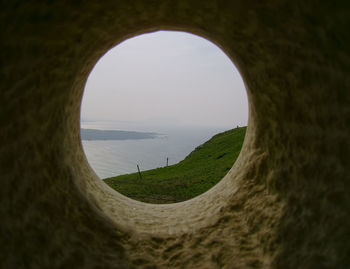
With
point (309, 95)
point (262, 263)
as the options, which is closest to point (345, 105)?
point (309, 95)

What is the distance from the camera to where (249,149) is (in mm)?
4945

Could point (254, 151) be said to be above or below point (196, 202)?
above

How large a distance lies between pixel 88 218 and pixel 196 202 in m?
2.87

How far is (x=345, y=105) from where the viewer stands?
116 inches

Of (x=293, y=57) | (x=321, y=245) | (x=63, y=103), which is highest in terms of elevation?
(x=293, y=57)

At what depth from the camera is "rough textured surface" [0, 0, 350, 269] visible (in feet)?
9.82

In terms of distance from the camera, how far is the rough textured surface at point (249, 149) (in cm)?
299

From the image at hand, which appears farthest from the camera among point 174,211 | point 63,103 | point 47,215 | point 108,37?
point 174,211

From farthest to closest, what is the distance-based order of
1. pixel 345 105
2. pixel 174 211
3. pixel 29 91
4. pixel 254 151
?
pixel 174 211
pixel 254 151
pixel 29 91
pixel 345 105

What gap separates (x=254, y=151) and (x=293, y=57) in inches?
77.8

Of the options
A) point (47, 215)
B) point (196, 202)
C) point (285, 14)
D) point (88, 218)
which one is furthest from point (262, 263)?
point (285, 14)

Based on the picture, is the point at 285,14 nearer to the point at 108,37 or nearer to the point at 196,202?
the point at 108,37

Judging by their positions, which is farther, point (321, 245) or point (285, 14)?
point (321, 245)

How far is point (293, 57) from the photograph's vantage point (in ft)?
11.0
